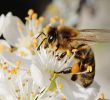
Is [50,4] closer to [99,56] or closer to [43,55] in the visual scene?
[99,56]

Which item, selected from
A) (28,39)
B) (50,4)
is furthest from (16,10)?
(28,39)

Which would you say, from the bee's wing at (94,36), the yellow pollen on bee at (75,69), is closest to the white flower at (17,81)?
the yellow pollen on bee at (75,69)

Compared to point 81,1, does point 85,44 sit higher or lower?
lower

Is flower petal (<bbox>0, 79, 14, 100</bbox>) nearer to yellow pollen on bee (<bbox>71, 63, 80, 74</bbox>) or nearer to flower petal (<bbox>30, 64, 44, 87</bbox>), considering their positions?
flower petal (<bbox>30, 64, 44, 87</bbox>)

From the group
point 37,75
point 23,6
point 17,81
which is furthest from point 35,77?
point 23,6

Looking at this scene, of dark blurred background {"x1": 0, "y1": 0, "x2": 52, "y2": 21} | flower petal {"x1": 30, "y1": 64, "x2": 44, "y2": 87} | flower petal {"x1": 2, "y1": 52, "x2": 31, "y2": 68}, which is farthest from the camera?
dark blurred background {"x1": 0, "y1": 0, "x2": 52, "y2": 21}

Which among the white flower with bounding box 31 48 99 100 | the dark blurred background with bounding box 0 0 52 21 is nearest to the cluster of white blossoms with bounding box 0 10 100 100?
the white flower with bounding box 31 48 99 100

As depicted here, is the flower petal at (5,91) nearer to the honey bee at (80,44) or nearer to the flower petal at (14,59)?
the flower petal at (14,59)
